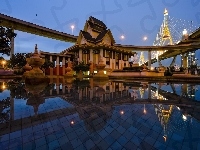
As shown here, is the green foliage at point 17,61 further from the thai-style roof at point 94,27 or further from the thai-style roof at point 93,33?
the thai-style roof at point 94,27

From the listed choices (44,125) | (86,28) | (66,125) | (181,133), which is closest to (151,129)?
(181,133)

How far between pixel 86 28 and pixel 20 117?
1219 inches

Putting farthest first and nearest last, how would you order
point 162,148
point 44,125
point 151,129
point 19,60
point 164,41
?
point 164,41 → point 19,60 → point 44,125 → point 151,129 → point 162,148

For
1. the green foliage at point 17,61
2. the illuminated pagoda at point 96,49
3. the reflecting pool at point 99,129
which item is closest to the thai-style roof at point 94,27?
the illuminated pagoda at point 96,49

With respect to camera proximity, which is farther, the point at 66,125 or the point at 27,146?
the point at 66,125

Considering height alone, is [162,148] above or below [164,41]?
below

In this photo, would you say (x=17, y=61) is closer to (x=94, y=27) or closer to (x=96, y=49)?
(x=96, y=49)

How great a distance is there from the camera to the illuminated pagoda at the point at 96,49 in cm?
2707

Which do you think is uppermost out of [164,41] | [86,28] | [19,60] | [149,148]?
[164,41]

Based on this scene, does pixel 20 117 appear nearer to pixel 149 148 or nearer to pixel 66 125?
pixel 66 125

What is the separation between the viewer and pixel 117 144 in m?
2.16

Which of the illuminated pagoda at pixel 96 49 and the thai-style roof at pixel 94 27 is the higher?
the thai-style roof at pixel 94 27

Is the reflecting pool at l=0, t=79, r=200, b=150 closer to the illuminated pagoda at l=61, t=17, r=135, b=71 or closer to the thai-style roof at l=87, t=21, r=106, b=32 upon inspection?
the illuminated pagoda at l=61, t=17, r=135, b=71

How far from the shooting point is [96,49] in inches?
1083
